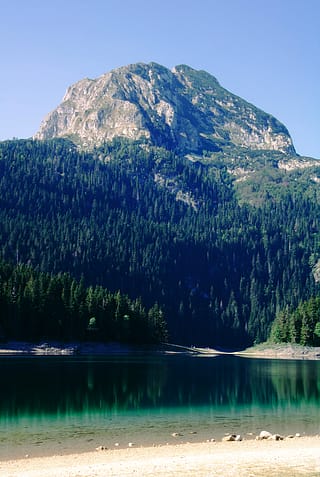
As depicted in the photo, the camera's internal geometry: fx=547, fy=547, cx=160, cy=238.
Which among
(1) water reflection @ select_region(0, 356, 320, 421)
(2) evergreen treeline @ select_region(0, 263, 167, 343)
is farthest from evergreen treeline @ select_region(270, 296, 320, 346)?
(1) water reflection @ select_region(0, 356, 320, 421)

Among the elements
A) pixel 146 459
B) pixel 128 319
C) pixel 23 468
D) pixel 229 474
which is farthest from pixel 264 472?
pixel 128 319

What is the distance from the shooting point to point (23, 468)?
32.5 m

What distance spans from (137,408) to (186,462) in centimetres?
2607

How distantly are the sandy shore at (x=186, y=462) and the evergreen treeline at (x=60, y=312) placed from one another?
120948 mm

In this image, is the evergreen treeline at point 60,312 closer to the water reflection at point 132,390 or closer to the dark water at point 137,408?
the water reflection at point 132,390

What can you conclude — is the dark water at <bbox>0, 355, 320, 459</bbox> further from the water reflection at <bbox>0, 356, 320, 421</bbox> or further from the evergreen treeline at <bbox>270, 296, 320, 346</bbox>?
the evergreen treeline at <bbox>270, 296, 320, 346</bbox>

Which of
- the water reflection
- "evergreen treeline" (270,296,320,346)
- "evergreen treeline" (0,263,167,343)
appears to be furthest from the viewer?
"evergreen treeline" (270,296,320,346)

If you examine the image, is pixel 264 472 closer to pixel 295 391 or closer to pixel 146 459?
pixel 146 459

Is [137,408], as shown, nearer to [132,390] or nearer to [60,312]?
[132,390]

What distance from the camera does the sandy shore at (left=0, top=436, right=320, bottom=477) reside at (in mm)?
31109

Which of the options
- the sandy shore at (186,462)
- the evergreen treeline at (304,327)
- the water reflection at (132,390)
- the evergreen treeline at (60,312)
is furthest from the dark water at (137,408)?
the evergreen treeline at (304,327)

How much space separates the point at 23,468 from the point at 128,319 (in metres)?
148

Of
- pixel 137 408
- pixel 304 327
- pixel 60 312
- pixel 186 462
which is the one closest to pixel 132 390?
pixel 137 408

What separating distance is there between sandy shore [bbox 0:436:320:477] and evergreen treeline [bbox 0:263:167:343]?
121 m
